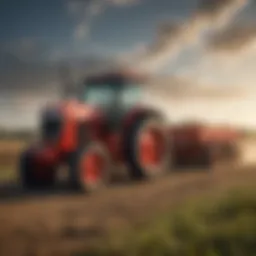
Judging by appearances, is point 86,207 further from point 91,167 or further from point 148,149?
point 148,149

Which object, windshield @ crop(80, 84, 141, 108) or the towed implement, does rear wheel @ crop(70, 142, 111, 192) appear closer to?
windshield @ crop(80, 84, 141, 108)

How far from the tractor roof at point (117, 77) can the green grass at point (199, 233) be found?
0.50 meters

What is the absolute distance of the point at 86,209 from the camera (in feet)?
5.96

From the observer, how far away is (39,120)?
1.89 m

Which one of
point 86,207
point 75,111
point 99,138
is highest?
point 75,111

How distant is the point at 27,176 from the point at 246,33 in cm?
97

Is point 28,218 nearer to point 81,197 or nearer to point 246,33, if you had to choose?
point 81,197

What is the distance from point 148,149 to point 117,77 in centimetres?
33

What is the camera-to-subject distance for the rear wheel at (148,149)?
1970 millimetres

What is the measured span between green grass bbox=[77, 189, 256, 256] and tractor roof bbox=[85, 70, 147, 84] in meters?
0.50

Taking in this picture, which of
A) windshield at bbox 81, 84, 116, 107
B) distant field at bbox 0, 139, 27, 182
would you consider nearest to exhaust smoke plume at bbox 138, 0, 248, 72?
windshield at bbox 81, 84, 116, 107

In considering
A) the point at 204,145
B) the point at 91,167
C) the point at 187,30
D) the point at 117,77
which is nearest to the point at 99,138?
the point at 91,167

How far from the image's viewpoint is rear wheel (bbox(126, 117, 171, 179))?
1.97 m

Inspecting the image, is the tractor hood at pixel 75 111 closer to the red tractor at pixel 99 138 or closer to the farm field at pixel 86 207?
the red tractor at pixel 99 138
